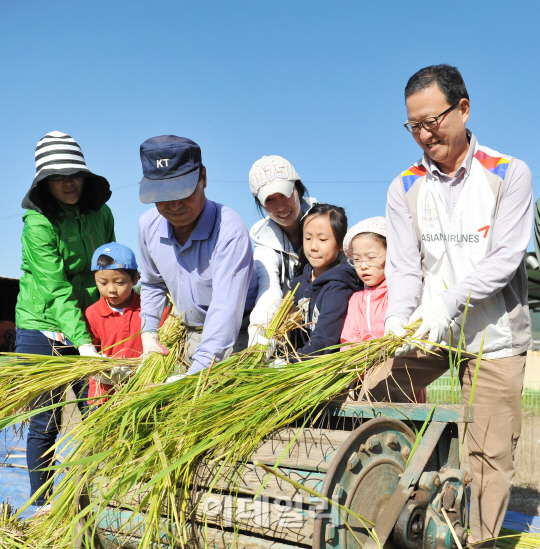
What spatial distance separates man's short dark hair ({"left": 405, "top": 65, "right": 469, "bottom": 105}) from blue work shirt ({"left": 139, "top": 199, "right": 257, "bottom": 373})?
0.97 metres

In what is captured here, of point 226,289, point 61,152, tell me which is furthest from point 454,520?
point 61,152

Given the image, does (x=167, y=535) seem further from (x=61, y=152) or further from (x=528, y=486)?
(x=528, y=486)

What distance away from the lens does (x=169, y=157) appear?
254 cm

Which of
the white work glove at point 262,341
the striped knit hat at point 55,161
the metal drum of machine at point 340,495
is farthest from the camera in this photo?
the striped knit hat at point 55,161

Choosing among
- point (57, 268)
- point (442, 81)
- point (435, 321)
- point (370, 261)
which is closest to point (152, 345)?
point (57, 268)

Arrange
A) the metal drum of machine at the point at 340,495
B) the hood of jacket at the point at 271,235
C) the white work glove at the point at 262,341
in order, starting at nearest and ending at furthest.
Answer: the metal drum of machine at the point at 340,495
the white work glove at the point at 262,341
the hood of jacket at the point at 271,235

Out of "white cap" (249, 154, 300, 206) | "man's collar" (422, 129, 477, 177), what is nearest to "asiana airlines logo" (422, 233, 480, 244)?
"man's collar" (422, 129, 477, 177)

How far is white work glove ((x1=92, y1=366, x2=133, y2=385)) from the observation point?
2.63 metres

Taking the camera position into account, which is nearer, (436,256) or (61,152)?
(436,256)

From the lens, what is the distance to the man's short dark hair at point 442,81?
229 cm

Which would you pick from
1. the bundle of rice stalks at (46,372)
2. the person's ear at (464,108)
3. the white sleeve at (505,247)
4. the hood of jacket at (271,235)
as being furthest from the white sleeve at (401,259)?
the bundle of rice stalks at (46,372)

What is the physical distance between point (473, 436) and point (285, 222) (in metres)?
1.45

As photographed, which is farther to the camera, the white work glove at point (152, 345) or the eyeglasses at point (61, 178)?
the eyeglasses at point (61, 178)

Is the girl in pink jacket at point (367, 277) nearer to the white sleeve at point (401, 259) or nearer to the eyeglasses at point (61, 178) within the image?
the white sleeve at point (401, 259)
